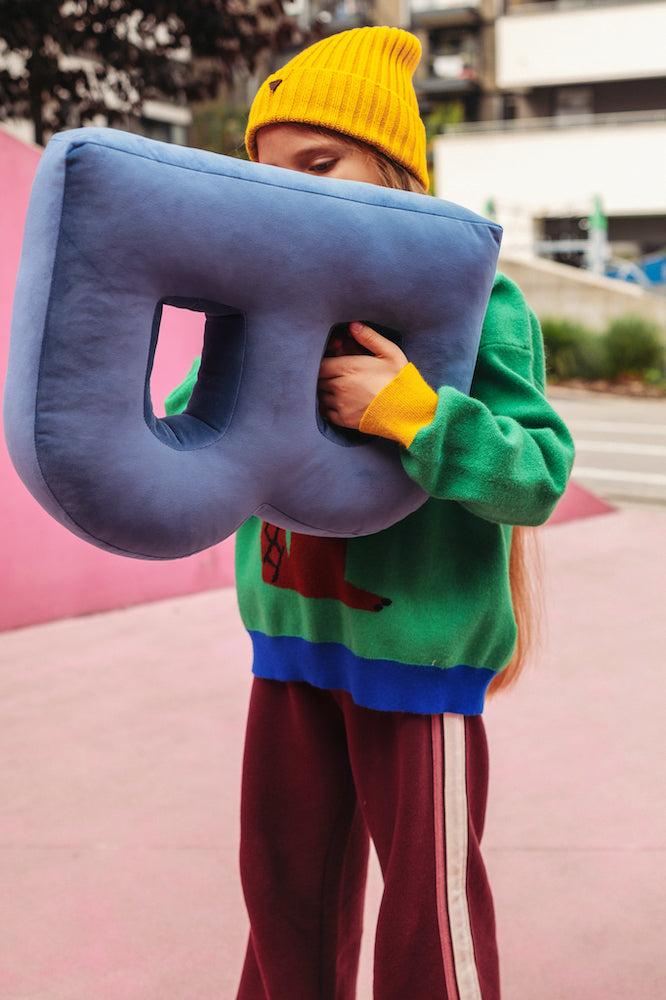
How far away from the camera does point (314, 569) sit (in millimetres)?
1109

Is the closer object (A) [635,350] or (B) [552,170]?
(A) [635,350]

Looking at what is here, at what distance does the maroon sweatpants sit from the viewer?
102 centimetres

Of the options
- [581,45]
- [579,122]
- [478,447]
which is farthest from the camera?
[581,45]

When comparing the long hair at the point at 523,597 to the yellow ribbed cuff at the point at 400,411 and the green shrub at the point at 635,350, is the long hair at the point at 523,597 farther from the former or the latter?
the green shrub at the point at 635,350

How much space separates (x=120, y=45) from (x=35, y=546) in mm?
2413

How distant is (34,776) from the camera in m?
2.22

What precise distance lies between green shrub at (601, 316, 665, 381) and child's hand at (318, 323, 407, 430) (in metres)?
12.0

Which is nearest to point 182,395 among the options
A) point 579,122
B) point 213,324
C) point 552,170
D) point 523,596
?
point 213,324

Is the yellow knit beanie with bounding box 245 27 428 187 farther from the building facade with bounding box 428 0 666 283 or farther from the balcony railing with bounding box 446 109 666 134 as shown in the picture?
the balcony railing with bounding box 446 109 666 134

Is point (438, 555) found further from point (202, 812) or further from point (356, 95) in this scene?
point (202, 812)

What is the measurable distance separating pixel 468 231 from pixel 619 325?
12.1m

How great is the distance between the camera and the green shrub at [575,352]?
40.5 feet

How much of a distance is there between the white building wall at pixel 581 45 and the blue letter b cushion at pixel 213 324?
20.1 metres

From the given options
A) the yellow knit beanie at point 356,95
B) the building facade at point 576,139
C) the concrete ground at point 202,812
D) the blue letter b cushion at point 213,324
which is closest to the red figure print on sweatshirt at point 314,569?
the blue letter b cushion at point 213,324
